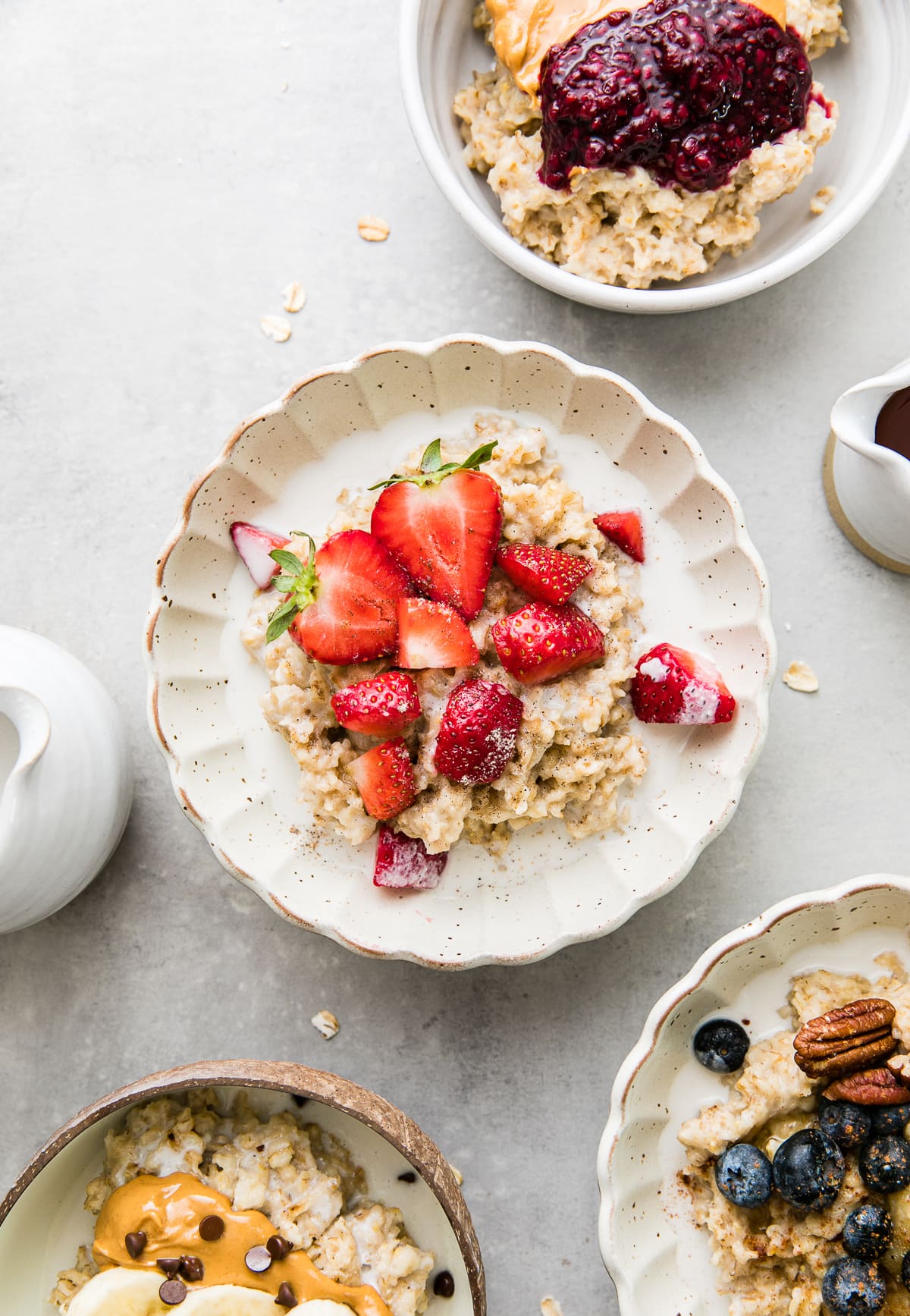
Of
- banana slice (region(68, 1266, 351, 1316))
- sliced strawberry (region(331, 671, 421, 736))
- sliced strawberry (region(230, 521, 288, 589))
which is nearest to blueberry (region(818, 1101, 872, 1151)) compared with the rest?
banana slice (region(68, 1266, 351, 1316))

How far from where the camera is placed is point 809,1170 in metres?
1.78

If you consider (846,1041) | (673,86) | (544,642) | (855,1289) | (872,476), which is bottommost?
(855,1289)

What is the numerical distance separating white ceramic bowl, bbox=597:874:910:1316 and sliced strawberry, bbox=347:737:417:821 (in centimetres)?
53

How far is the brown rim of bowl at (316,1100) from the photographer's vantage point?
1.77 meters

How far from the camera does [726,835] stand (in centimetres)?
215

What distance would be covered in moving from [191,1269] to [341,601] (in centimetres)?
109

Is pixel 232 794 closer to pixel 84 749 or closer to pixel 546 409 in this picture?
pixel 84 749

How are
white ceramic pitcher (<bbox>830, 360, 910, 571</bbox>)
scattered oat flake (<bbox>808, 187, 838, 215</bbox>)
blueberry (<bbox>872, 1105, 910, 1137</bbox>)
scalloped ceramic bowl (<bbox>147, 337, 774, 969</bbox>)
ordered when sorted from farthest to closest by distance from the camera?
scattered oat flake (<bbox>808, 187, 838, 215</bbox>) < scalloped ceramic bowl (<bbox>147, 337, 774, 969</bbox>) < blueberry (<bbox>872, 1105, 910, 1137</bbox>) < white ceramic pitcher (<bbox>830, 360, 910, 571</bbox>)

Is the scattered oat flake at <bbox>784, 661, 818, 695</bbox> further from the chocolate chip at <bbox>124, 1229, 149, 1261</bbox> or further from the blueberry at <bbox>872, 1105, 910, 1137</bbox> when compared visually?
the chocolate chip at <bbox>124, 1229, 149, 1261</bbox>

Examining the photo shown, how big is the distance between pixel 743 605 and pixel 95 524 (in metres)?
1.27

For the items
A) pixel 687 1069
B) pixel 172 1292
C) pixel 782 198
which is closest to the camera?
pixel 172 1292

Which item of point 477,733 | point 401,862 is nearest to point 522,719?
point 477,733

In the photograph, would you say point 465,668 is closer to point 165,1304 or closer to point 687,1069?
point 687,1069

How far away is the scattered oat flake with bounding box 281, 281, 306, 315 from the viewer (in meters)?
2.21
